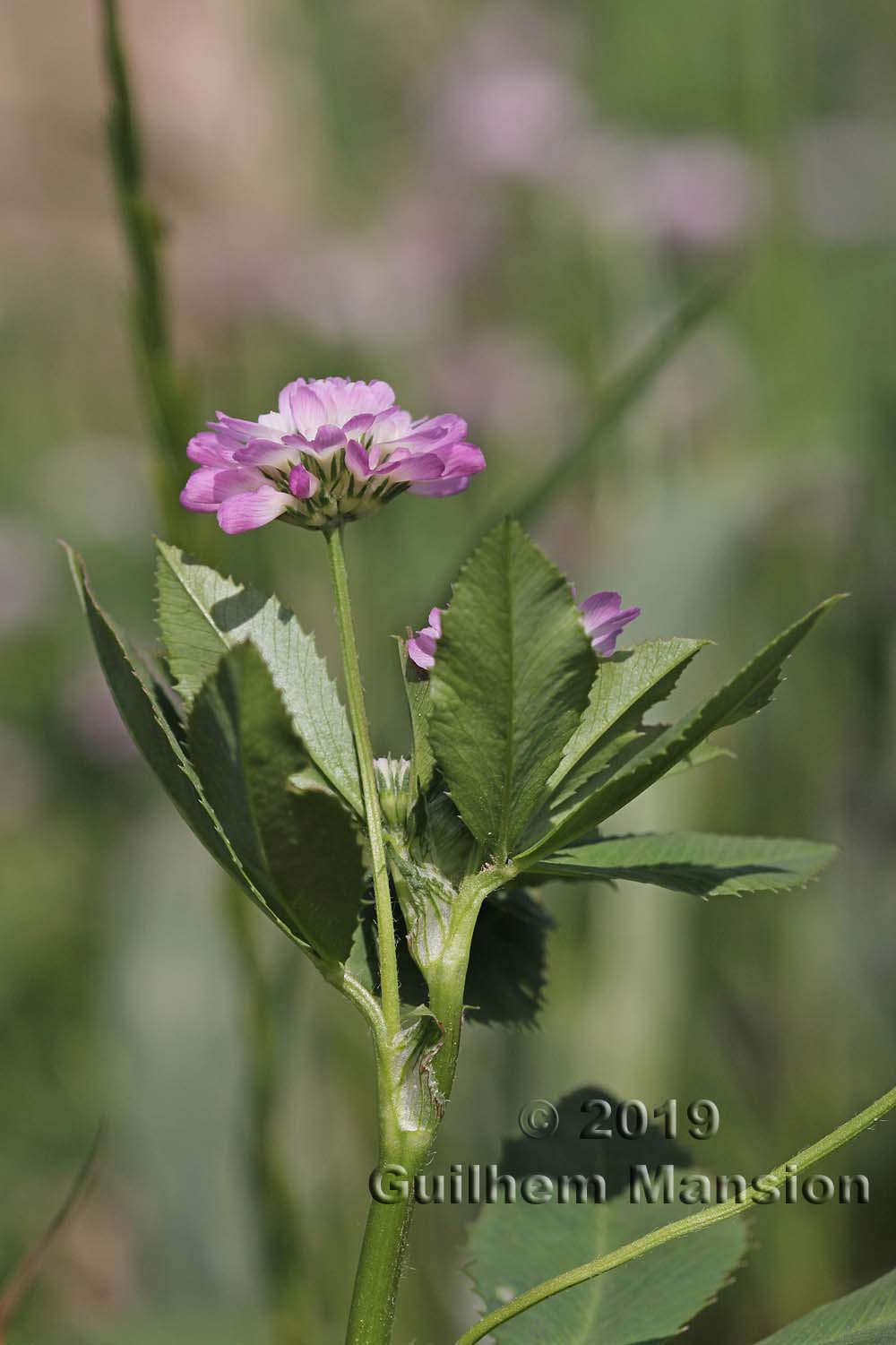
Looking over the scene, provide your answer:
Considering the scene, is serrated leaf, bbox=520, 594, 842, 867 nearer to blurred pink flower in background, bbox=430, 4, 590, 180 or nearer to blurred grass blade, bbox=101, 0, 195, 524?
blurred grass blade, bbox=101, 0, 195, 524

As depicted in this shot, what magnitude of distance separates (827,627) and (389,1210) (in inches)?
49.1

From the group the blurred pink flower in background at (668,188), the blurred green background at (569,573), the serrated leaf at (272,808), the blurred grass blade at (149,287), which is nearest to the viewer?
the serrated leaf at (272,808)

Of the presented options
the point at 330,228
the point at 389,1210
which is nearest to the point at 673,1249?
the point at 389,1210

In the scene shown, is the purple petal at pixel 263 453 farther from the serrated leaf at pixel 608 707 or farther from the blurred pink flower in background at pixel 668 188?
the blurred pink flower in background at pixel 668 188

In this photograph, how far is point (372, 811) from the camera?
0.34 metres

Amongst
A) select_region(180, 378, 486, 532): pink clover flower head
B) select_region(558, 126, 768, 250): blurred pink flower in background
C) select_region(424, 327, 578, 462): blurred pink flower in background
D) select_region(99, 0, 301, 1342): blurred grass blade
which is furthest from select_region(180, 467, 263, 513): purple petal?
select_region(424, 327, 578, 462): blurred pink flower in background

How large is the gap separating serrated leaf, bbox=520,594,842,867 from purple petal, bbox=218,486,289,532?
0.36ft

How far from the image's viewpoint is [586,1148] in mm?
484

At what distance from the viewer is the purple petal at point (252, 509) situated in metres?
0.36

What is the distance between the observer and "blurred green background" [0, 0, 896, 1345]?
1276 millimetres

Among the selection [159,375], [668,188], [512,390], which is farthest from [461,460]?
[512,390]

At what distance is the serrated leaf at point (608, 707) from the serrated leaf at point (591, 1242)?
5.9 inches

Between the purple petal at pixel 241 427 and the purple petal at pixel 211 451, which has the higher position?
the purple petal at pixel 241 427

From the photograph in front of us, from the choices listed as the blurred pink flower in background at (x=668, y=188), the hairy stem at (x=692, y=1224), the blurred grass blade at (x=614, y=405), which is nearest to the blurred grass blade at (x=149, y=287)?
the blurred grass blade at (x=614, y=405)
